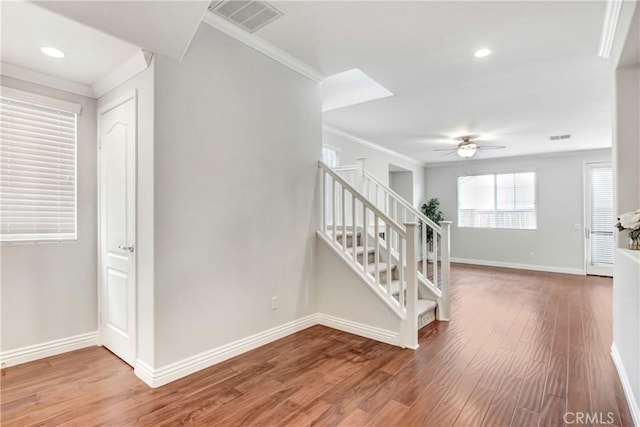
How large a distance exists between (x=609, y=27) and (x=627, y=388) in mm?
2571

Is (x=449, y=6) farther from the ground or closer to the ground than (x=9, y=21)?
farther from the ground

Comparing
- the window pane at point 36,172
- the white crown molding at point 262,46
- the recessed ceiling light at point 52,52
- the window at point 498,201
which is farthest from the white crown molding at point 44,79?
the window at point 498,201

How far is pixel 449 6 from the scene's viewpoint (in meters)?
2.27

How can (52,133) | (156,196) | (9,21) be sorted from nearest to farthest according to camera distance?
(9,21)
(156,196)
(52,133)

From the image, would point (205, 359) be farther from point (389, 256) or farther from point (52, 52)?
point (52, 52)

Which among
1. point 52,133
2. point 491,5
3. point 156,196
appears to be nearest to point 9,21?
point 52,133

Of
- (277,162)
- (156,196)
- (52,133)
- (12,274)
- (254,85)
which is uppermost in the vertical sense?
(254,85)

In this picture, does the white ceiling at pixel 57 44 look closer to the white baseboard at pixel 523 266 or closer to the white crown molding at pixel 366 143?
the white crown molding at pixel 366 143

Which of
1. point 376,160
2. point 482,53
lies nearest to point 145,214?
point 482,53

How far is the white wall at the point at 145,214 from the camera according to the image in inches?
88.3

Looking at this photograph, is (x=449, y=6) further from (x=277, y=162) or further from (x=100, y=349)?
(x=100, y=349)

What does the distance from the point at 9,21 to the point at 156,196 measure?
1.32 metres

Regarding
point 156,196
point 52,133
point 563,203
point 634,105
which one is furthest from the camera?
point 563,203

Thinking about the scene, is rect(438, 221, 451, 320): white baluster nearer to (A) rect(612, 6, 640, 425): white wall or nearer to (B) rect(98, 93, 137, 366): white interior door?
(A) rect(612, 6, 640, 425): white wall
